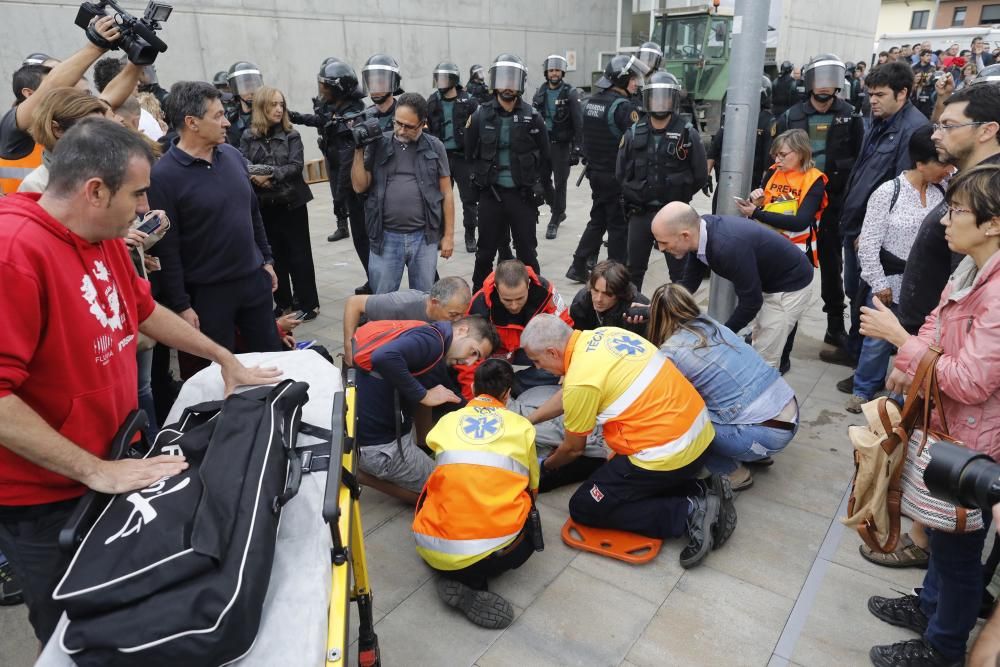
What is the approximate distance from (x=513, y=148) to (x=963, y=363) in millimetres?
4404

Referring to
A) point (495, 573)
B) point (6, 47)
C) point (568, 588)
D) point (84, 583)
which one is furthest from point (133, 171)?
point (6, 47)

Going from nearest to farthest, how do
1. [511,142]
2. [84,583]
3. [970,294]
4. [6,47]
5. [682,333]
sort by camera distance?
[84,583], [970,294], [682,333], [511,142], [6,47]

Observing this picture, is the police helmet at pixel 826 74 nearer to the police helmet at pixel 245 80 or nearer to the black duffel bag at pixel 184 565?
the police helmet at pixel 245 80

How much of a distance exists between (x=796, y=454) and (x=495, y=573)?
2.00 m

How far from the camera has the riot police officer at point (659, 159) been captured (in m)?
5.38

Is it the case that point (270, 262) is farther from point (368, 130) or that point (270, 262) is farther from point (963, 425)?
point (963, 425)

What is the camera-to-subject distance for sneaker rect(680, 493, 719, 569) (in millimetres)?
2955

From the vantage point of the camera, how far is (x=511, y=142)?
234 inches

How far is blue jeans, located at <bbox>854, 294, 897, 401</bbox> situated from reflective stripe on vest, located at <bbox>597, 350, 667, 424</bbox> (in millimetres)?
1853

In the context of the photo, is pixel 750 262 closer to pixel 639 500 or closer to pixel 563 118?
pixel 639 500

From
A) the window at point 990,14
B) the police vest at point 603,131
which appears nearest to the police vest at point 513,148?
the police vest at point 603,131

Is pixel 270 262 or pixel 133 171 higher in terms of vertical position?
pixel 133 171

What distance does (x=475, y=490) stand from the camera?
8.50 ft

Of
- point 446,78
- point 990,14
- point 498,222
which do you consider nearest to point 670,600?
point 498,222
